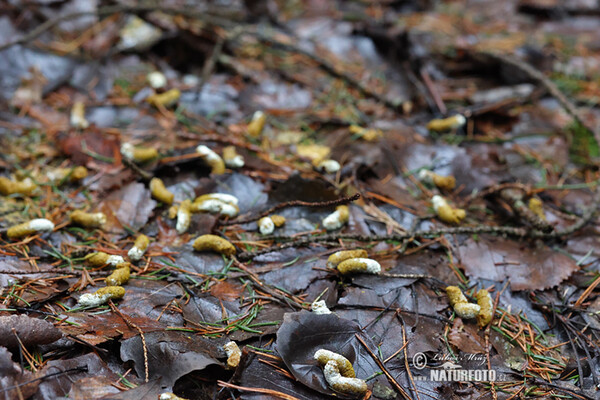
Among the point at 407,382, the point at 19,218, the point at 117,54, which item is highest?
the point at 117,54

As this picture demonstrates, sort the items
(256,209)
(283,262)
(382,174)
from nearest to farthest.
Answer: (283,262), (256,209), (382,174)

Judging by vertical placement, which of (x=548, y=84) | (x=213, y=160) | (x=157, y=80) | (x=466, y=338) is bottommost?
(x=466, y=338)

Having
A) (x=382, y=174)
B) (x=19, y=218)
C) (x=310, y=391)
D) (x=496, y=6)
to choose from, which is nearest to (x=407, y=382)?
(x=310, y=391)

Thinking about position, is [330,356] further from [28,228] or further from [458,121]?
[458,121]

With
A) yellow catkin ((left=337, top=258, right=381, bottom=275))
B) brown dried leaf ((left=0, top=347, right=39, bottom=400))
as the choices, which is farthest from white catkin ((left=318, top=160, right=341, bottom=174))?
brown dried leaf ((left=0, top=347, right=39, bottom=400))

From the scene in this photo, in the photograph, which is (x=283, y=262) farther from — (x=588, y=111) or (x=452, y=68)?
(x=588, y=111)

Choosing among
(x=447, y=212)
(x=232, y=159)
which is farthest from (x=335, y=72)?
(x=447, y=212)

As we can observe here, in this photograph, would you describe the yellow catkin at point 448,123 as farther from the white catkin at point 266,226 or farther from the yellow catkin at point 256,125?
the white catkin at point 266,226
